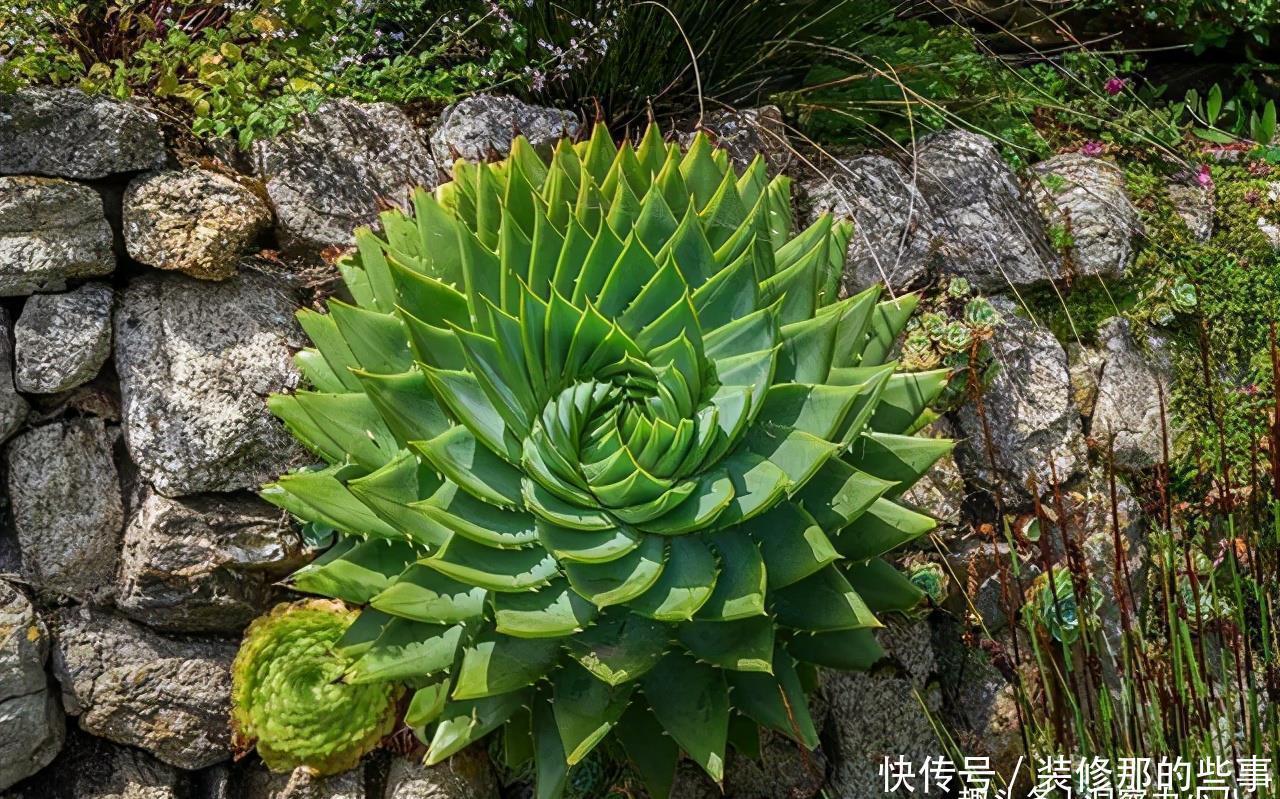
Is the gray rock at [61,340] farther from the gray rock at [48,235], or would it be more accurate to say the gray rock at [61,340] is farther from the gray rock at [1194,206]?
the gray rock at [1194,206]

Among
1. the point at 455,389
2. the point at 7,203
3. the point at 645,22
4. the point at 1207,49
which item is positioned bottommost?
the point at 455,389

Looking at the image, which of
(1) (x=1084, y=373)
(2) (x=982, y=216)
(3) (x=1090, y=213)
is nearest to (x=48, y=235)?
(2) (x=982, y=216)

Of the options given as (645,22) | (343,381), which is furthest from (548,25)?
(343,381)

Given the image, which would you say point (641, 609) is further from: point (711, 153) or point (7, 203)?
point (7, 203)

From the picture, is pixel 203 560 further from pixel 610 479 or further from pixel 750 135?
pixel 750 135

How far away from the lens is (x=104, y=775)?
2510mm

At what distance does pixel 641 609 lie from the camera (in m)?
1.75

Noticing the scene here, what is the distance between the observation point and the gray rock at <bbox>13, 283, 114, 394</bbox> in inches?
98.0

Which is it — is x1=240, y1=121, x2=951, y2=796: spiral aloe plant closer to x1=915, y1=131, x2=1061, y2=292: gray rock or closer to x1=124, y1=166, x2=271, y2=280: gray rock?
x1=124, y1=166, x2=271, y2=280: gray rock

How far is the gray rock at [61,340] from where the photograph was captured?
2.49 meters

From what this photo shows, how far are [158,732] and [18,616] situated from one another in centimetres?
39

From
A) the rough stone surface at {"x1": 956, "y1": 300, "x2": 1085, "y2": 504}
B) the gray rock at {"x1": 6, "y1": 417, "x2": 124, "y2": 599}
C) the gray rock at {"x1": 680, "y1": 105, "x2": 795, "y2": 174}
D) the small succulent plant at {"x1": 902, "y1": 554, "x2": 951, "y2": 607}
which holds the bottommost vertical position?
the small succulent plant at {"x1": 902, "y1": 554, "x2": 951, "y2": 607}

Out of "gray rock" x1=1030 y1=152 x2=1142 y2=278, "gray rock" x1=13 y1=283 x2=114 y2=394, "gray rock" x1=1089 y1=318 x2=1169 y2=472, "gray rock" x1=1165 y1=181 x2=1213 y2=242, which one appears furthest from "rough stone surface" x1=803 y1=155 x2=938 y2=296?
"gray rock" x1=13 y1=283 x2=114 y2=394

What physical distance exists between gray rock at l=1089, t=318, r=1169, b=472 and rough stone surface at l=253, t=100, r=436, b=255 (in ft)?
6.13
